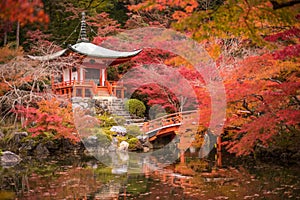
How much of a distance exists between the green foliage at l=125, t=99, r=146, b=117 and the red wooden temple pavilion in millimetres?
1029

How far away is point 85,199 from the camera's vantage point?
686 centimetres

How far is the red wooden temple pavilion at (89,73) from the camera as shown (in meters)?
19.0

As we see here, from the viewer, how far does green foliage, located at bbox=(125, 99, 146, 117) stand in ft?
62.2

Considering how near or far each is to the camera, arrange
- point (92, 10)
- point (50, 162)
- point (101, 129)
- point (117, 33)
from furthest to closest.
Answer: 1. point (92, 10)
2. point (117, 33)
3. point (101, 129)
4. point (50, 162)

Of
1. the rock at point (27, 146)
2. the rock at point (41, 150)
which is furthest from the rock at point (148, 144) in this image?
the rock at point (27, 146)

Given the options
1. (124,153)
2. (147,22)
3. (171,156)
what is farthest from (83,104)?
(147,22)

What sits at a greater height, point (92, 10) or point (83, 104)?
point (92, 10)

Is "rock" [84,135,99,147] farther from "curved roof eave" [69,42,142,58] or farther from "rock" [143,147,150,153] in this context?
"curved roof eave" [69,42,142,58]

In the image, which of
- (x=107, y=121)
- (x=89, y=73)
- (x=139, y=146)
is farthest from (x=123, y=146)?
(x=89, y=73)

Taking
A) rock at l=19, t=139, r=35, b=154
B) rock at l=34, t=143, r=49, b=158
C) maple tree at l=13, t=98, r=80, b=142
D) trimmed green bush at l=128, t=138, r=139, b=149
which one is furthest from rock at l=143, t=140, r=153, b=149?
rock at l=19, t=139, r=35, b=154

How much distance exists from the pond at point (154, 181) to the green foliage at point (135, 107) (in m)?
7.28

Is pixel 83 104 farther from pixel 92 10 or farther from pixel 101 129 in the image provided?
pixel 92 10

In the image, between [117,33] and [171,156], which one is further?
[117,33]

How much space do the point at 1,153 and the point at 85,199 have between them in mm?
6598
